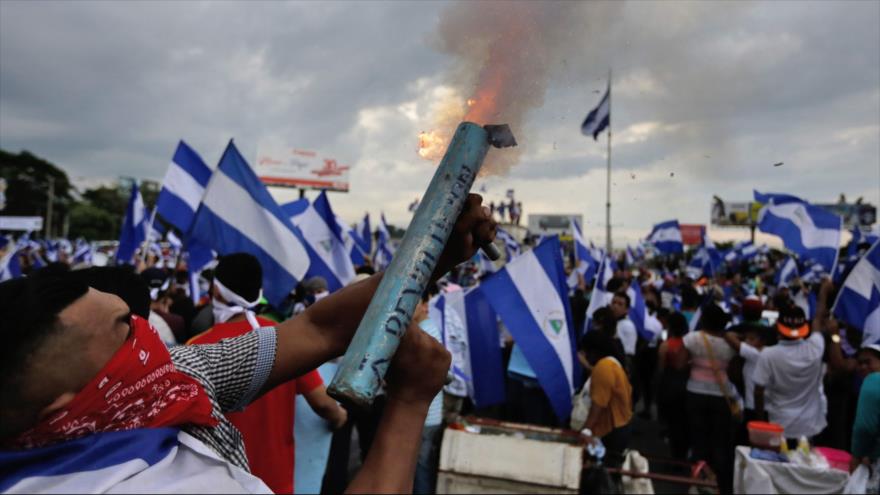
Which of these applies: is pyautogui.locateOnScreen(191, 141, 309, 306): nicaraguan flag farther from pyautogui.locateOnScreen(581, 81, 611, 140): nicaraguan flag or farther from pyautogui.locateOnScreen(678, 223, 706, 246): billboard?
pyautogui.locateOnScreen(678, 223, 706, 246): billboard

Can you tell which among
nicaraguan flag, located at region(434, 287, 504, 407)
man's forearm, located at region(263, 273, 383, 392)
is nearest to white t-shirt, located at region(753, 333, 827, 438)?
nicaraguan flag, located at region(434, 287, 504, 407)

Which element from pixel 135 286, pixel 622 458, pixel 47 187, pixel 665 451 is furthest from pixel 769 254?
pixel 47 187

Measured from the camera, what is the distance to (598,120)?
1223 cm

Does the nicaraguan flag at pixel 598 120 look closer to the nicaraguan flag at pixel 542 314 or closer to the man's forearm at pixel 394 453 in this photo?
the nicaraguan flag at pixel 542 314

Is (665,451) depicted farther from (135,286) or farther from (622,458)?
(135,286)

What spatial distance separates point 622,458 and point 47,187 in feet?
249

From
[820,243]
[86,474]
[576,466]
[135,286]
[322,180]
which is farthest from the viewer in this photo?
[322,180]

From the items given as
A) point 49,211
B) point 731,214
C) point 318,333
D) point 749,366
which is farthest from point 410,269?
point 731,214

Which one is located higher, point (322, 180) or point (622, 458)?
point (322, 180)

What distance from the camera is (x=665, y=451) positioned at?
7164 mm

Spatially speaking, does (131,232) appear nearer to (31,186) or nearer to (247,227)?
(247,227)

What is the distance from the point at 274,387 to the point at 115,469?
664 millimetres

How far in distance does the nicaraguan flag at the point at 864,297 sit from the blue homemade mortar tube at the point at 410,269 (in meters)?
5.39

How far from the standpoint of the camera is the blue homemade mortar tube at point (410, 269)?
3.23 ft
